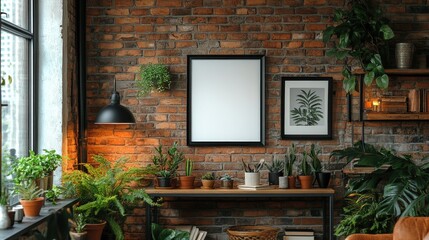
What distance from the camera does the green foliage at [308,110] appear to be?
233 inches

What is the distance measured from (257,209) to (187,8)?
2087 mm

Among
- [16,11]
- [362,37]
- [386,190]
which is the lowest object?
[386,190]

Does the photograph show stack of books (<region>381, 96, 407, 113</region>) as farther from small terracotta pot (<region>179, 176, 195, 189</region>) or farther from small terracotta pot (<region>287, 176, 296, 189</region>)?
small terracotta pot (<region>179, 176, 195, 189</region>)

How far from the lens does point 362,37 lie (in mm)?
5648

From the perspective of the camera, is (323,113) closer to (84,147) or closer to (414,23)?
(414,23)

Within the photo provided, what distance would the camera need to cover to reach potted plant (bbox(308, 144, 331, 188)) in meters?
5.71

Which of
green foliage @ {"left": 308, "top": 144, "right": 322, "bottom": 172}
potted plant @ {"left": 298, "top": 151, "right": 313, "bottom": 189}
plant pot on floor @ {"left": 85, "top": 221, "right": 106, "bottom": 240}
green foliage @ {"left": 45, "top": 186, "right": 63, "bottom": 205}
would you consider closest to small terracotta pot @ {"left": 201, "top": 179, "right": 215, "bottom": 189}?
potted plant @ {"left": 298, "top": 151, "right": 313, "bottom": 189}

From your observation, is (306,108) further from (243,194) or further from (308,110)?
(243,194)

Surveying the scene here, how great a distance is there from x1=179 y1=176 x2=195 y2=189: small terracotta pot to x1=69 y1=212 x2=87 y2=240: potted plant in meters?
1.06

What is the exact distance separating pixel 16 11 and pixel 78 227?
1.81 metres

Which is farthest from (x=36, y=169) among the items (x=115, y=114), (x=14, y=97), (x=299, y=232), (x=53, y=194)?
(x=299, y=232)

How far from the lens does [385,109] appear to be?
577 cm

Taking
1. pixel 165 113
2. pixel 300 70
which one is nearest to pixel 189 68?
pixel 165 113

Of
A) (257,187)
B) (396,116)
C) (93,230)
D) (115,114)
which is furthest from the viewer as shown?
(396,116)
